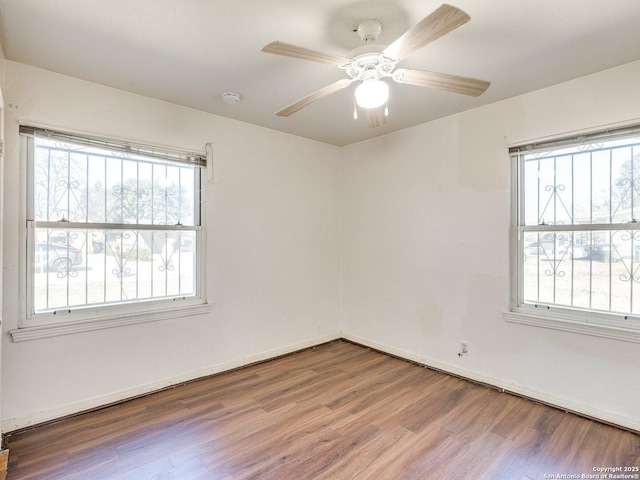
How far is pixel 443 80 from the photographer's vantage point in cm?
179

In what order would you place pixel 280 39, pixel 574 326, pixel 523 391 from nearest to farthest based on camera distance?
pixel 280 39 < pixel 574 326 < pixel 523 391

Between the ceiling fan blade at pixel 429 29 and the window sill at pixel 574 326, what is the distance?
91.0 inches

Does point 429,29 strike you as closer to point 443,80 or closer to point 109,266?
point 443,80

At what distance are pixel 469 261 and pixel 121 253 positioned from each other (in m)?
3.08

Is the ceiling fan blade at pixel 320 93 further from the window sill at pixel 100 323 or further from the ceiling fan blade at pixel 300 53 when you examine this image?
the window sill at pixel 100 323

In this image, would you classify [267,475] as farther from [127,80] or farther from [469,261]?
[127,80]

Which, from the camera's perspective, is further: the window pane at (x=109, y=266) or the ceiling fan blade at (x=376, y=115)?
the window pane at (x=109, y=266)

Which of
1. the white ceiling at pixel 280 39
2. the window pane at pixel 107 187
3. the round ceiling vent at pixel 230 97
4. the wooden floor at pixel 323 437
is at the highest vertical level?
the white ceiling at pixel 280 39

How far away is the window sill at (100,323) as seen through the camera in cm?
227

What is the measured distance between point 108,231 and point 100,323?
2.39 ft

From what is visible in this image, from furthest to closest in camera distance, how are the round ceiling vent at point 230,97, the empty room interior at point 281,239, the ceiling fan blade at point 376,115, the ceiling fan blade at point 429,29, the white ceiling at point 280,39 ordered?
1. the round ceiling vent at point 230,97
2. the ceiling fan blade at point 376,115
3. the empty room interior at point 281,239
4. the white ceiling at point 280,39
5. the ceiling fan blade at point 429,29

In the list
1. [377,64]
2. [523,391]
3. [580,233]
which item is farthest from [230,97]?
[523,391]

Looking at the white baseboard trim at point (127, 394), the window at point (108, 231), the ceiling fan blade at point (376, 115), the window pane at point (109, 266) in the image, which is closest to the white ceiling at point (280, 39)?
the ceiling fan blade at point (376, 115)

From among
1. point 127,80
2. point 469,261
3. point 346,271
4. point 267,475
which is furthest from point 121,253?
point 469,261
